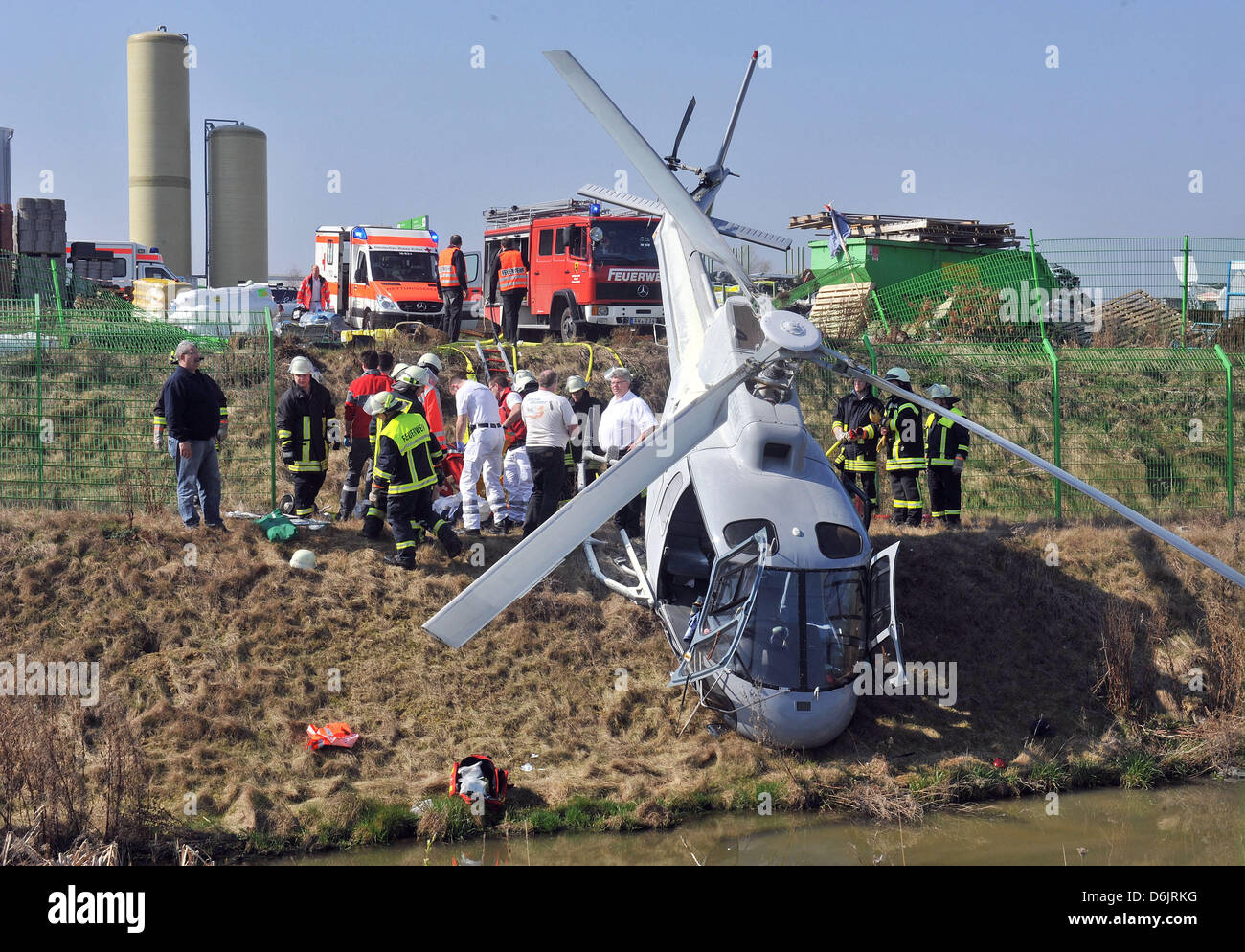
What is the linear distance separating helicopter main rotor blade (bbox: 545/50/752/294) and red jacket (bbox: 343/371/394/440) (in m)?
3.51

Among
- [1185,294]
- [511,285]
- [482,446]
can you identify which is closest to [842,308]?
[1185,294]

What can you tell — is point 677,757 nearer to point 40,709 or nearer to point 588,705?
point 588,705

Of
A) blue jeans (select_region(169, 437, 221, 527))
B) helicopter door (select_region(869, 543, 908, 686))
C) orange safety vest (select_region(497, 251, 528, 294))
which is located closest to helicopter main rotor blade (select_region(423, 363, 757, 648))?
helicopter door (select_region(869, 543, 908, 686))

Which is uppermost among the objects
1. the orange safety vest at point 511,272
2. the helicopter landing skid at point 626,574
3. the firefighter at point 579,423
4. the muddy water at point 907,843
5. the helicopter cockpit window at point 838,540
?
the orange safety vest at point 511,272

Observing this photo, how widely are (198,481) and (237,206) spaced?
44619mm

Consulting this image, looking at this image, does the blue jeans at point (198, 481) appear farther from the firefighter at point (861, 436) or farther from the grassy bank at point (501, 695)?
the firefighter at point (861, 436)

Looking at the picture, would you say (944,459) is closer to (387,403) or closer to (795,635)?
(795,635)

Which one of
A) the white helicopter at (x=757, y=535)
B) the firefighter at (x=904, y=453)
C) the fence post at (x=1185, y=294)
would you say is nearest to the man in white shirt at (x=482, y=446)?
the white helicopter at (x=757, y=535)

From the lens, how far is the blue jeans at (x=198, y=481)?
1142 cm

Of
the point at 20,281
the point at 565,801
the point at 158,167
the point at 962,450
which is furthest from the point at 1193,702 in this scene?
the point at 158,167

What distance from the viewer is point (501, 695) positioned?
10484mm

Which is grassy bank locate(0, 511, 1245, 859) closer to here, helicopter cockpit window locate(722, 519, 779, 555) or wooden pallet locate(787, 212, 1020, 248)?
helicopter cockpit window locate(722, 519, 779, 555)

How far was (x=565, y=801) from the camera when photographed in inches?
360

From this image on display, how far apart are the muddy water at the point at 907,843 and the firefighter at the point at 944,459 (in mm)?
4321
